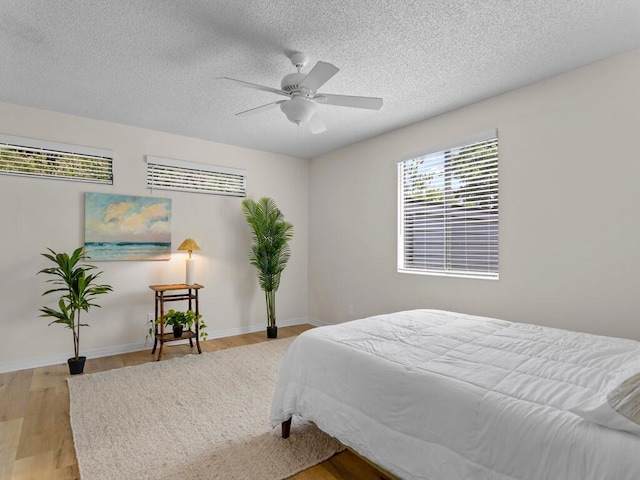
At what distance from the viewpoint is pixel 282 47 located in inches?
92.7

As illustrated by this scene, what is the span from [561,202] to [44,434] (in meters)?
4.00

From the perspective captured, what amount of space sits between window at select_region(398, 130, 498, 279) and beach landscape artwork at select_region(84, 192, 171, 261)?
2.82 meters

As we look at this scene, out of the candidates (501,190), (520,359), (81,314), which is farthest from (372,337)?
(81,314)

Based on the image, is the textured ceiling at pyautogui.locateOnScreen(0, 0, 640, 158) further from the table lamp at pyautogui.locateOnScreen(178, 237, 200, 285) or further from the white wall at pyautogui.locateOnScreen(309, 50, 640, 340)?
the table lamp at pyautogui.locateOnScreen(178, 237, 200, 285)

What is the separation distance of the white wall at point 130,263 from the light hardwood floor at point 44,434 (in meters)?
0.38

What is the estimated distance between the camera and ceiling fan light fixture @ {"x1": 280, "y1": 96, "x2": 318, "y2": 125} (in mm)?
2449

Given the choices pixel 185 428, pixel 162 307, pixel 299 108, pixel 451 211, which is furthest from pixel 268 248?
pixel 185 428

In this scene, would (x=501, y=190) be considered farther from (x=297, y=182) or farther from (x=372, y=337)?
(x=297, y=182)

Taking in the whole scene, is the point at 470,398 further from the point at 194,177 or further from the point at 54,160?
the point at 54,160

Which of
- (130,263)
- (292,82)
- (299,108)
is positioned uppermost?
(292,82)

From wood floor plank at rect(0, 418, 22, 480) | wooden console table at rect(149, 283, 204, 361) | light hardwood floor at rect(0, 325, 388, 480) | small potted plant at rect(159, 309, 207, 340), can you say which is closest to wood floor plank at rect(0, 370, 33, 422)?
light hardwood floor at rect(0, 325, 388, 480)

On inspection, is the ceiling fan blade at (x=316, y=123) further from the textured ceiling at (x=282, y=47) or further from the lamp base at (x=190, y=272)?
the lamp base at (x=190, y=272)

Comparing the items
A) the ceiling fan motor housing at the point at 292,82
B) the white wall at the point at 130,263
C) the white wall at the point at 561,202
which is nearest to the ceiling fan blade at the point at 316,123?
the ceiling fan motor housing at the point at 292,82

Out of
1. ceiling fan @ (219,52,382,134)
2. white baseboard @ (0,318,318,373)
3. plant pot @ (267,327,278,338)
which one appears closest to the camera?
ceiling fan @ (219,52,382,134)
